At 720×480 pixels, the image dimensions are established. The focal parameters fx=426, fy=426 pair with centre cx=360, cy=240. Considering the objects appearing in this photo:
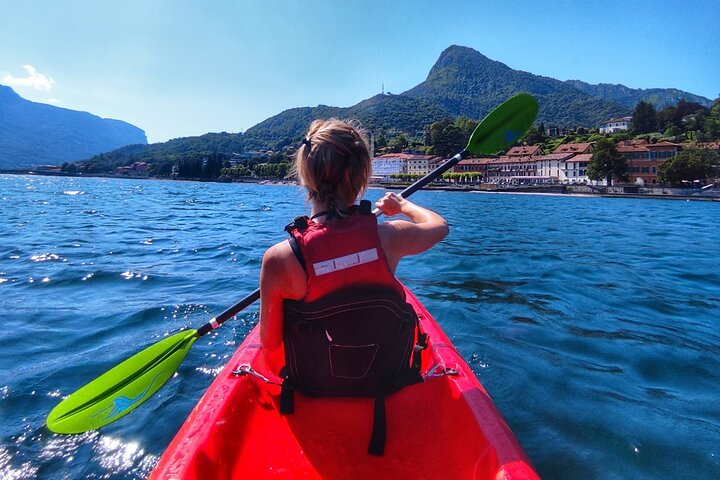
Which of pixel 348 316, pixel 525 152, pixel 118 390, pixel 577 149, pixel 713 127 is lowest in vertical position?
pixel 118 390

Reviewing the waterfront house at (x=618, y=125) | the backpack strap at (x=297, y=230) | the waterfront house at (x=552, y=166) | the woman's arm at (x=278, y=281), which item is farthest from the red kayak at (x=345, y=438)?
the waterfront house at (x=618, y=125)

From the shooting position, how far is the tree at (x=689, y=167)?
5722cm

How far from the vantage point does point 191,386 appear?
13.1ft

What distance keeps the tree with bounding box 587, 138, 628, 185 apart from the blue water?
64345 mm

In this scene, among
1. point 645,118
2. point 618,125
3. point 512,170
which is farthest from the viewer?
point 618,125

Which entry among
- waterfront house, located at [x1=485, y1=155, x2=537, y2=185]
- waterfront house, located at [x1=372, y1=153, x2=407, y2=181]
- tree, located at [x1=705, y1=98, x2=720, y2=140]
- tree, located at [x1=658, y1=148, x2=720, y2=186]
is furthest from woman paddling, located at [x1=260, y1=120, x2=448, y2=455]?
waterfront house, located at [x1=372, y1=153, x2=407, y2=181]

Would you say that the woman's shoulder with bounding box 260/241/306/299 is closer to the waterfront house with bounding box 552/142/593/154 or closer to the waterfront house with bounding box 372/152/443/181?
the waterfront house with bounding box 552/142/593/154

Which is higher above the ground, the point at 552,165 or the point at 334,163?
the point at 552,165

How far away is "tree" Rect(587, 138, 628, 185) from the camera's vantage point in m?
66.8

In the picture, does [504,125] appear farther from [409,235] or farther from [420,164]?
[420,164]

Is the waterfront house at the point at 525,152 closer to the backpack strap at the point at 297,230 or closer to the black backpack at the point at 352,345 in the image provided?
the black backpack at the point at 352,345

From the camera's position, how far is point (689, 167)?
57.2 metres

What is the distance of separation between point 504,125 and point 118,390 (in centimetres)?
429

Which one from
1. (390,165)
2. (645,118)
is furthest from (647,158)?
(390,165)
